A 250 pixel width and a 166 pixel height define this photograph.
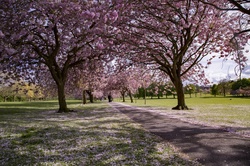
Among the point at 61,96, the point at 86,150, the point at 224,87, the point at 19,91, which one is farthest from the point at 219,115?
the point at 224,87

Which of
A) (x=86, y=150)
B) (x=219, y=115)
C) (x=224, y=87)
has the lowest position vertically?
(x=219, y=115)

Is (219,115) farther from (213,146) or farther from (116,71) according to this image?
(116,71)

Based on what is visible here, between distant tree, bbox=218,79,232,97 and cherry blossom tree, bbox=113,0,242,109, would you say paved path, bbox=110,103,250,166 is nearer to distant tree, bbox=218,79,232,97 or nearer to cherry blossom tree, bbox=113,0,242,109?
cherry blossom tree, bbox=113,0,242,109

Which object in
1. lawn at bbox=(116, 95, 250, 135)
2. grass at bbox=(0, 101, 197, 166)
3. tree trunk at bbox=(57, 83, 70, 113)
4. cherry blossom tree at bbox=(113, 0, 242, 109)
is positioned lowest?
lawn at bbox=(116, 95, 250, 135)

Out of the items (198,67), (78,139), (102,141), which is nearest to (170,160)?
(102,141)

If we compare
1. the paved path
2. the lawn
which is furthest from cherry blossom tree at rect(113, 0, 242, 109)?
the paved path

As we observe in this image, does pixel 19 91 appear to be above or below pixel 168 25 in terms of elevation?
below

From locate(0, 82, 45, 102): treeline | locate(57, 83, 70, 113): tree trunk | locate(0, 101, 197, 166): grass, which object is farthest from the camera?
locate(57, 83, 70, 113): tree trunk

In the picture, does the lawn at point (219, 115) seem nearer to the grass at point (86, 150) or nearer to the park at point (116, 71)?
the park at point (116, 71)

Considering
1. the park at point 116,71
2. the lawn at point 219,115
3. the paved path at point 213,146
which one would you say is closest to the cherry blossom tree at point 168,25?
the park at point 116,71

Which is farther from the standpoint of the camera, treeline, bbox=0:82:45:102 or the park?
treeline, bbox=0:82:45:102

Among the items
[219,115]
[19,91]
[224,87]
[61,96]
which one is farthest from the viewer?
[224,87]

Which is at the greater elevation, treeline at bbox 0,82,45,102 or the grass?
treeline at bbox 0,82,45,102

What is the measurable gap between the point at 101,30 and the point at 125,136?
30.7ft
